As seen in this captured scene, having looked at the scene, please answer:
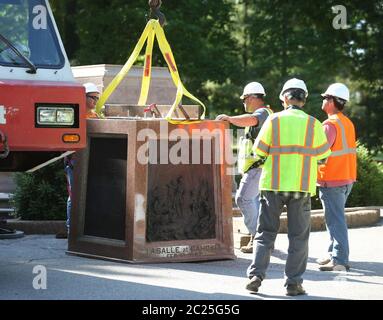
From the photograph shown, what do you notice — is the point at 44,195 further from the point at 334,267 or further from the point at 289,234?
the point at 289,234

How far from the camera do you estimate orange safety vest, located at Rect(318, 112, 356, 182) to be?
30.5 ft

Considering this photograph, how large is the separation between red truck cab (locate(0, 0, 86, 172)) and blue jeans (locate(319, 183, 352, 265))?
2657mm

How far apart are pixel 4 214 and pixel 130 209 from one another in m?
4.14

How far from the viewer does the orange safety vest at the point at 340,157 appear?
30.5ft

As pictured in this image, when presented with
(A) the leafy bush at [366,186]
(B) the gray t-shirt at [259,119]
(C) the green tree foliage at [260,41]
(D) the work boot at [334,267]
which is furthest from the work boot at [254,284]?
(C) the green tree foliage at [260,41]

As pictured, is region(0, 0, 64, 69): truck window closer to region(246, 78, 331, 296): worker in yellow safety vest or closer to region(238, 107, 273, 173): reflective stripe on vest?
region(246, 78, 331, 296): worker in yellow safety vest

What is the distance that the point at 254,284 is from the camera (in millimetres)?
7863

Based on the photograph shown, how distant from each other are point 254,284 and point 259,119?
9.12ft

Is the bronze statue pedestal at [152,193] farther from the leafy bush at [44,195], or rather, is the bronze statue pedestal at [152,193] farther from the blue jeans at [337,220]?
the leafy bush at [44,195]

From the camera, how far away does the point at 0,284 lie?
8.20 metres

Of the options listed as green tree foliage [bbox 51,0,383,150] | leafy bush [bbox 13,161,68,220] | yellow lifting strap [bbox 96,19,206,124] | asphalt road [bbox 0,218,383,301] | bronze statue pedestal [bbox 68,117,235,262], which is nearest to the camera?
asphalt road [bbox 0,218,383,301]

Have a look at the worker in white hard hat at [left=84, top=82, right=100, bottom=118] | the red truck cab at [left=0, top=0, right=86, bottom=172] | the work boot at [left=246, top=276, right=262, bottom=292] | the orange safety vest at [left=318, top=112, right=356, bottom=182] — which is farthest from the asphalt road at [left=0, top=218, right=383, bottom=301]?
the worker in white hard hat at [left=84, top=82, right=100, bottom=118]

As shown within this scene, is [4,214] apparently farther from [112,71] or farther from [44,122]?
[44,122]
